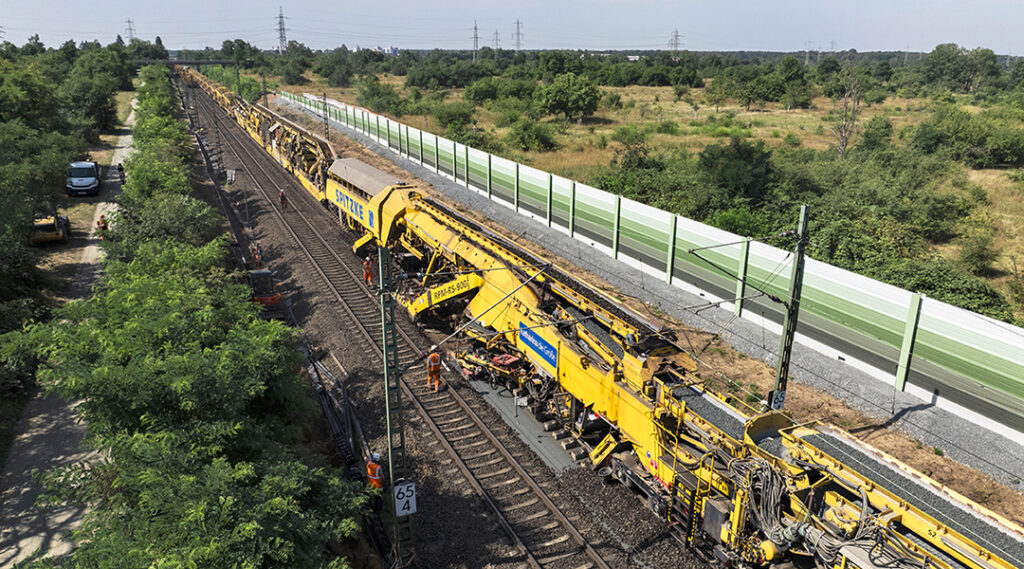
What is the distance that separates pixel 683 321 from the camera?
22.3m

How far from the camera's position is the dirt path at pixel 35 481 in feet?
40.4

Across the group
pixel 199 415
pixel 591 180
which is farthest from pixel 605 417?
pixel 591 180

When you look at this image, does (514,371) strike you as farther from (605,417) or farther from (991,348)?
(991,348)

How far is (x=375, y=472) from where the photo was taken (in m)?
13.3

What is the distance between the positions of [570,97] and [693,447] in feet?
189

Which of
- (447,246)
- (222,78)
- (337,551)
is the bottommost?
(337,551)

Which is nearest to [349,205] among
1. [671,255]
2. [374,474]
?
[671,255]

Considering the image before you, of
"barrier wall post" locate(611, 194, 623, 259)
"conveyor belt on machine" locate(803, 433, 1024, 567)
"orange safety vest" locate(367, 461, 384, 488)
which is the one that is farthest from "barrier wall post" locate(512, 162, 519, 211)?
"conveyor belt on machine" locate(803, 433, 1024, 567)

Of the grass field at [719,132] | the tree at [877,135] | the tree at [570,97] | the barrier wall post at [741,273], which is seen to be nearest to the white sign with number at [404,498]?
the barrier wall post at [741,273]

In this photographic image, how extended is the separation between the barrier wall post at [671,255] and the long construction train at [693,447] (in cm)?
718

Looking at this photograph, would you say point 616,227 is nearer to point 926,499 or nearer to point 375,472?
point 375,472

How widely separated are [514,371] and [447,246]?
199 inches

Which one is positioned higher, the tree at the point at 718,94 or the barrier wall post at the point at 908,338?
the tree at the point at 718,94

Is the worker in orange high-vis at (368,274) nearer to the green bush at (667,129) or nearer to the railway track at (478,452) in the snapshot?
the railway track at (478,452)
